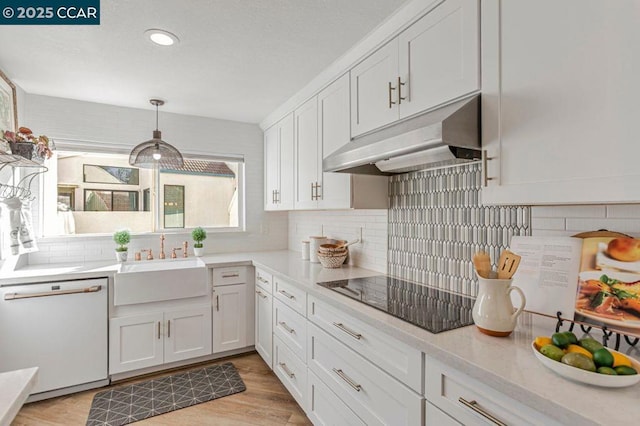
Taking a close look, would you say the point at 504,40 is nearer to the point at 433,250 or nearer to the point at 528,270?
the point at 528,270

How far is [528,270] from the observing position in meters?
1.35

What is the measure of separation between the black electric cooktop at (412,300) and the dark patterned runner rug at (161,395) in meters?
1.32

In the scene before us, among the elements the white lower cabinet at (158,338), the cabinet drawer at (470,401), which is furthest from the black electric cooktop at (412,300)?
the white lower cabinet at (158,338)

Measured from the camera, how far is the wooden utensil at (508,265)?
1.17 metres

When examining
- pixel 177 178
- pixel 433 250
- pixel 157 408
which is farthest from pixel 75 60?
pixel 433 250

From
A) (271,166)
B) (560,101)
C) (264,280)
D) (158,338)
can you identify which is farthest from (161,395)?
(560,101)

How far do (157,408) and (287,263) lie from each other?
1378 mm

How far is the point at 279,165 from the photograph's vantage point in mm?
3320

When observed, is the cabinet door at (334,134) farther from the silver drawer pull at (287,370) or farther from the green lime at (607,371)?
the green lime at (607,371)

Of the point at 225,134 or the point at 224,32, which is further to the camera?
the point at 225,134

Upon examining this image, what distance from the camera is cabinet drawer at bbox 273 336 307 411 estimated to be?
2084 mm

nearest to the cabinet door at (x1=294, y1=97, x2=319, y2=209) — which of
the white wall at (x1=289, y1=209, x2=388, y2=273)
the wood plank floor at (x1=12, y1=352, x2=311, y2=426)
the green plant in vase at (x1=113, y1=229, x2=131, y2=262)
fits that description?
the white wall at (x1=289, y1=209, x2=388, y2=273)

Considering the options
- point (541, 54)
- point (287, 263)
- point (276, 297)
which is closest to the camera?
point (541, 54)

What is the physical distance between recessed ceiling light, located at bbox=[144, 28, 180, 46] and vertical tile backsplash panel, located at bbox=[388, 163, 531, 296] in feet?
5.38
